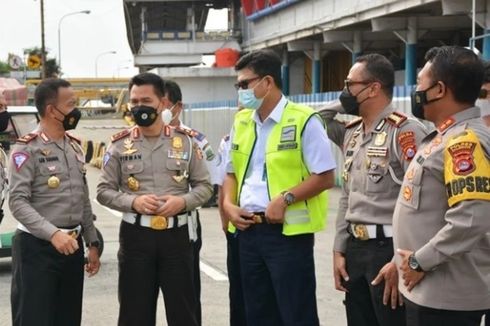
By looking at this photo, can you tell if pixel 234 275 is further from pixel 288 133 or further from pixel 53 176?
pixel 53 176

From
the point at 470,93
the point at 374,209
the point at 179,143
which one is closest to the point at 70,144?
the point at 179,143

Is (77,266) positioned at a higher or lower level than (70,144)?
lower

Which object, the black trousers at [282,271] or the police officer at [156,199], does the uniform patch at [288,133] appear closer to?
the black trousers at [282,271]

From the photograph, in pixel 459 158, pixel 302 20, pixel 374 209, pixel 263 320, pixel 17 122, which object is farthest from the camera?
pixel 302 20

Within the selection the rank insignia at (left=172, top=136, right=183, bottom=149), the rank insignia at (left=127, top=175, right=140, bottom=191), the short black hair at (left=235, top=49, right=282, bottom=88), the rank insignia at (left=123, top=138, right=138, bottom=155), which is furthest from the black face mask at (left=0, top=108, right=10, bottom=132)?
the short black hair at (left=235, top=49, right=282, bottom=88)

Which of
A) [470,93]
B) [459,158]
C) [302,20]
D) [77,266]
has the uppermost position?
[302,20]

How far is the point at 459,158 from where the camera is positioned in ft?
10.4

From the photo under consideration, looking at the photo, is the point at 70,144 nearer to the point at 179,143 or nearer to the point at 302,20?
the point at 179,143

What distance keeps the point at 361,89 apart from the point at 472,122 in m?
→ 1.11

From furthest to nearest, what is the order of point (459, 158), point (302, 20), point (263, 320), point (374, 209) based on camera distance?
point (302, 20) < point (263, 320) < point (374, 209) < point (459, 158)

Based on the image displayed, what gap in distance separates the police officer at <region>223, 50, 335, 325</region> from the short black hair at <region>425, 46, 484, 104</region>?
4.03 ft

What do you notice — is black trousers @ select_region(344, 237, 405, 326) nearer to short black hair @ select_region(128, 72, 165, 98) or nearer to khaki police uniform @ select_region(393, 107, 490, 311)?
khaki police uniform @ select_region(393, 107, 490, 311)

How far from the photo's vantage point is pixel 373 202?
4.15 metres

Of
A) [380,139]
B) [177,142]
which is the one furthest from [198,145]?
[380,139]
